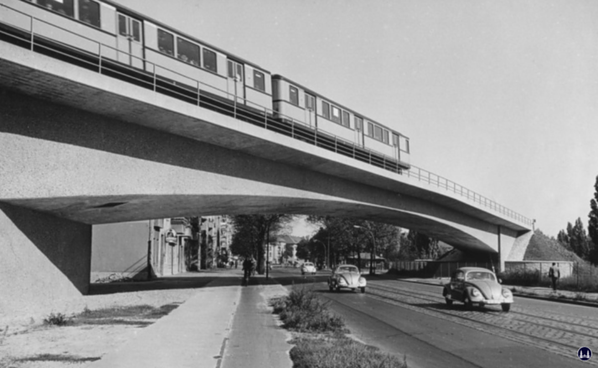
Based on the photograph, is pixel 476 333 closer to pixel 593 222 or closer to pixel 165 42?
pixel 165 42

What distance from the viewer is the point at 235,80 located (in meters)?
22.3

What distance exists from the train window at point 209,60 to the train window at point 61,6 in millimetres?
6158

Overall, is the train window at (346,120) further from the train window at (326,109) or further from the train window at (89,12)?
the train window at (89,12)

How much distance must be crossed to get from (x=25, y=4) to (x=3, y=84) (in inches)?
92.4

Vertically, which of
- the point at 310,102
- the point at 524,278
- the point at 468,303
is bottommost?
the point at 524,278

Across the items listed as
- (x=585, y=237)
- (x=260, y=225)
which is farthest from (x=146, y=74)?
(x=585, y=237)

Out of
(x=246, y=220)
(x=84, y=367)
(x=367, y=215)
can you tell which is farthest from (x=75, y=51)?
(x=246, y=220)

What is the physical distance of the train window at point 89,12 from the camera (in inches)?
616

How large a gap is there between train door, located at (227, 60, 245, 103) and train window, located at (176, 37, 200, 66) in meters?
1.90

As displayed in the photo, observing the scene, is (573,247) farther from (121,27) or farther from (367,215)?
(121,27)

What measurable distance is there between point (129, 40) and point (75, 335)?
10269 millimetres

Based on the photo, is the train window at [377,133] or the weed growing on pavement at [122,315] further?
the train window at [377,133]

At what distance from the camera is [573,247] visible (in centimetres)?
10138

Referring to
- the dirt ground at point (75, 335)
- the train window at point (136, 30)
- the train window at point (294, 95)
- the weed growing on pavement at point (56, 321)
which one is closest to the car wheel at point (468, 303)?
the dirt ground at point (75, 335)
